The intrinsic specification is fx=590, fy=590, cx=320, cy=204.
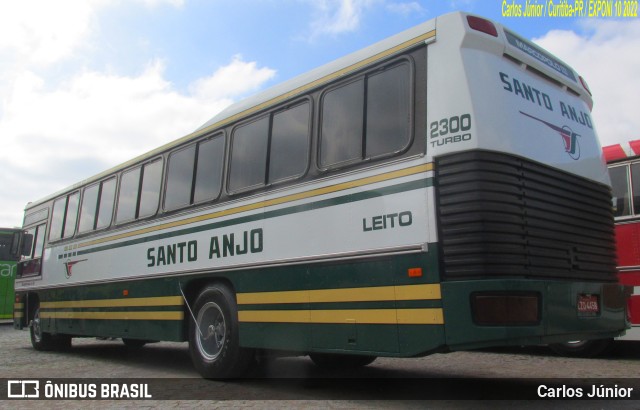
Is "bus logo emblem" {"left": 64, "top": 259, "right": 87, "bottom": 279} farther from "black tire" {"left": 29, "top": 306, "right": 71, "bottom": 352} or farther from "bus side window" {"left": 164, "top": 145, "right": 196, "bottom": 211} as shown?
"bus side window" {"left": 164, "top": 145, "right": 196, "bottom": 211}

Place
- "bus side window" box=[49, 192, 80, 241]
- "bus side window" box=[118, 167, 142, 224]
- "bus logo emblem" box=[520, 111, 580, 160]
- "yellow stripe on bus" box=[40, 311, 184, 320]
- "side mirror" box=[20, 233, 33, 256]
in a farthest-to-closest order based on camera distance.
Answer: "side mirror" box=[20, 233, 33, 256] < "bus side window" box=[49, 192, 80, 241] < "bus side window" box=[118, 167, 142, 224] < "yellow stripe on bus" box=[40, 311, 184, 320] < "bus logo emblem" box=[520, 111, 580, 160]

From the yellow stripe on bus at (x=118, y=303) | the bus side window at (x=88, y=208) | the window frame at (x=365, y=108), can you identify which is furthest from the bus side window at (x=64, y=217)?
the window frame at (x=365, y=108)

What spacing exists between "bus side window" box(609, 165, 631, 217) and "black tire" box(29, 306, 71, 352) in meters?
10.2

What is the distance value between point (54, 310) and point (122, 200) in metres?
3.10

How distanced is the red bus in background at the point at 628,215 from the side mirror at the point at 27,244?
11.3 meters

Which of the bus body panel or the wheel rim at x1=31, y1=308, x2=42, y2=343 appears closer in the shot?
the bus body panel

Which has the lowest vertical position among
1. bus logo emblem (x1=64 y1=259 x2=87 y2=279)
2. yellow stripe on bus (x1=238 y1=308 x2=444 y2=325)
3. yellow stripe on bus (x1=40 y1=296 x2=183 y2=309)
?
yellow stripe on bus (x1=238 y1=308 x2=444 y2=325)

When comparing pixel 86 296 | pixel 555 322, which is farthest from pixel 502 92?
pixel 86 296

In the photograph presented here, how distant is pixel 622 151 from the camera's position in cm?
891

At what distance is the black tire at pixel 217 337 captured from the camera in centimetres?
659

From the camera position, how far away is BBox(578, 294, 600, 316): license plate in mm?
5161

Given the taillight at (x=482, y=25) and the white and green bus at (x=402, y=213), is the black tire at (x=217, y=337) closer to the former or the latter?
the white and green bus at (x=402, y=213)

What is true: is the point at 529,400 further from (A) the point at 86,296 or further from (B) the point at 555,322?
(A) the point at 86,296

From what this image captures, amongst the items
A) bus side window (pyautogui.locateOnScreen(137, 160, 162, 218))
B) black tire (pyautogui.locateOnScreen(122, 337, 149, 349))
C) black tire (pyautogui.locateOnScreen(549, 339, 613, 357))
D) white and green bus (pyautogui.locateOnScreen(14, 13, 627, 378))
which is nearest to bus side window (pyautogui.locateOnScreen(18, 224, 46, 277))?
black tire (pyautogui.locateOnScreen(122, 337, 149, 349))
